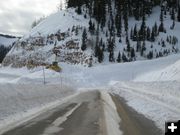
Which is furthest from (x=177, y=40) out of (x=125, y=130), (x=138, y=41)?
(x=125, y=130)

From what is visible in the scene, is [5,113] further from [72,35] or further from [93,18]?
[93,18]

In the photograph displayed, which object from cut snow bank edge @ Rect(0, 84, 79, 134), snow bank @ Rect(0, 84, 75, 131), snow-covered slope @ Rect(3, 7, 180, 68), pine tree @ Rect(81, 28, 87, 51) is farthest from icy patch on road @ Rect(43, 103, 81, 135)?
pine tree @ Rect(81, 28, 87, 51)

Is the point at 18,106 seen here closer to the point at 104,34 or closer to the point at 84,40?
the point at 84,40

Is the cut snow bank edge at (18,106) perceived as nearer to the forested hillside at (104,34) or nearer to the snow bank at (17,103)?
the snow bank at (17,103)

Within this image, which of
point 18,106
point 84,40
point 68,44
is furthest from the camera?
point 68,44

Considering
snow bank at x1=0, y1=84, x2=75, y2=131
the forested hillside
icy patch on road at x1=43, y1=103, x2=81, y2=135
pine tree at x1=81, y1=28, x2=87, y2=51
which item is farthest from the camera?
the forested hillside

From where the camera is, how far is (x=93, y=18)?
144875mm

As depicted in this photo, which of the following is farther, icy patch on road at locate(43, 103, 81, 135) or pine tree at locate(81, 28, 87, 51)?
pine tree at locate(81, 28, 87, 51)

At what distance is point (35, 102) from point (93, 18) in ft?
400

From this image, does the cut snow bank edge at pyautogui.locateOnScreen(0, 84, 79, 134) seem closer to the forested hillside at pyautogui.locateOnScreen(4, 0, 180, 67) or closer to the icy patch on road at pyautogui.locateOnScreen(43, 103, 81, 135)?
the icy patch on road at pyautogui.locateOnScreen(43, 103, 81, 135)

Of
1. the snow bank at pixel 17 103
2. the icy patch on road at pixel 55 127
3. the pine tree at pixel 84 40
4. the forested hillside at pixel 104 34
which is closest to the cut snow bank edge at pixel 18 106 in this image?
the snow bank at pixel 17 103

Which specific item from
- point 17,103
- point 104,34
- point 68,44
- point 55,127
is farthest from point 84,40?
point 55,127

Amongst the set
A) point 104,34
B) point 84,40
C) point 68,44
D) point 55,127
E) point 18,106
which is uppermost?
point 104,34

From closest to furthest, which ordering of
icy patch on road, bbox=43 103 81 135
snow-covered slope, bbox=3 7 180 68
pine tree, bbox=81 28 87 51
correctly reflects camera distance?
1. icy patch on road, bbox=43 103 81 135
2. pine tree, bbox=81 28 87 51
3. snow-covered slope, bbox=3 7 180 68
